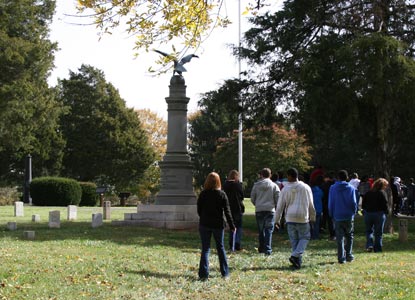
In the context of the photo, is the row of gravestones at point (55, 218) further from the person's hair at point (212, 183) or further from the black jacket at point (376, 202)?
the black jacket at point (376, 202)

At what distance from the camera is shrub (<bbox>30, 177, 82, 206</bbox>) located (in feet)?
130

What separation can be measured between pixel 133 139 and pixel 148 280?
48345mm

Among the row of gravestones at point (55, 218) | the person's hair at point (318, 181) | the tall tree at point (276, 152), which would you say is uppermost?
the tall tree at point (276, 152)

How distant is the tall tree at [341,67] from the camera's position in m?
18.2

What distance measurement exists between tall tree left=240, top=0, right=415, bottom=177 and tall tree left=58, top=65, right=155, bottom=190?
Result: 114 ft

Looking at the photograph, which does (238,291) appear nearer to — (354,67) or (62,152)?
(354,67)

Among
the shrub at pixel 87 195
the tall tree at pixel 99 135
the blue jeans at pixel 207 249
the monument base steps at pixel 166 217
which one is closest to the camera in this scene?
the blue jeans at pixel 207 249

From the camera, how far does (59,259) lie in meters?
12.6

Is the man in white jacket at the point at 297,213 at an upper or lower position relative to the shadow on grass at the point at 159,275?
upper

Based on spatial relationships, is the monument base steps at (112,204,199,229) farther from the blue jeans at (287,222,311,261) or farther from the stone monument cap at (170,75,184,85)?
the blue jeans at (287,222,311,261)

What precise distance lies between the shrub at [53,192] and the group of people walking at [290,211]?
2626cm

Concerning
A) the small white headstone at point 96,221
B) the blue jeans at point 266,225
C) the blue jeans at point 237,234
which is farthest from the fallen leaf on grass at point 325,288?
the small white headstone at point 96,221

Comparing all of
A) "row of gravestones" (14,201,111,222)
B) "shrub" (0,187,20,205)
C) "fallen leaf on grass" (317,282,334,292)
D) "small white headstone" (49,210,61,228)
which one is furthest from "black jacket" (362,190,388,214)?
"shrub" (0,187,20,205)

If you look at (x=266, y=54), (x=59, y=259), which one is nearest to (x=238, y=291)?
(x=59, y=259)
